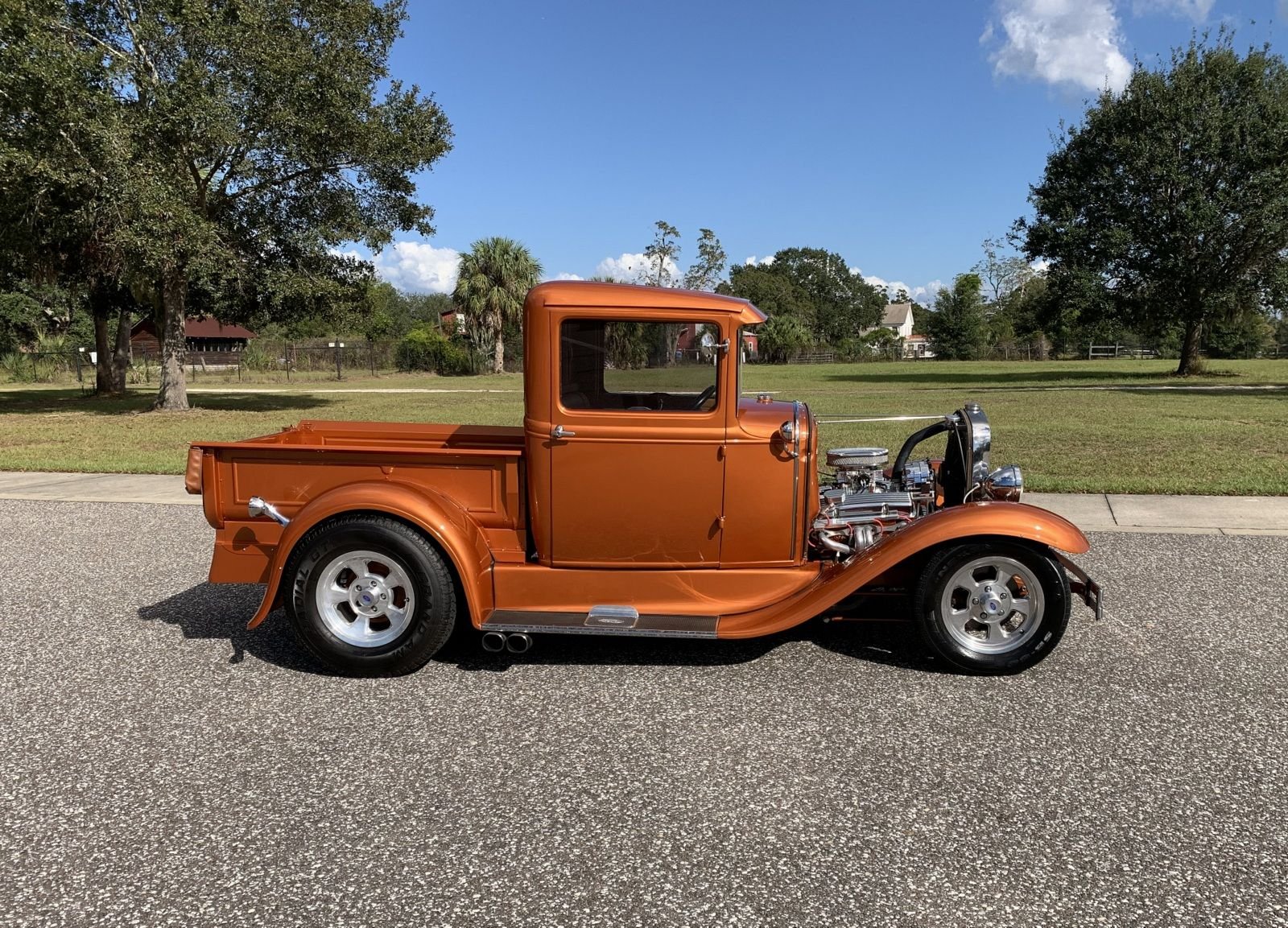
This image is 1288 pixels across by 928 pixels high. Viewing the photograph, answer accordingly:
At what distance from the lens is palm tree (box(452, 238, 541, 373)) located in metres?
45.9

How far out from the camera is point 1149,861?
2.64m

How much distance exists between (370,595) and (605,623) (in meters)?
1.15

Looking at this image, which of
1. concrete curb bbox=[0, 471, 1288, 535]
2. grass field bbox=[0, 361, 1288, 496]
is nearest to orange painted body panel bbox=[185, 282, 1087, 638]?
concrete curb bbox=[0, 471, 1288, 535]

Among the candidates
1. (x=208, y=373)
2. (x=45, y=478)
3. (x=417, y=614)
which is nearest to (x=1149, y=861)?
(x=417, y=614)

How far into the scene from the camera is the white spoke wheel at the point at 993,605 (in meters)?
3.95

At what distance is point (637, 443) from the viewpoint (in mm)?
4020

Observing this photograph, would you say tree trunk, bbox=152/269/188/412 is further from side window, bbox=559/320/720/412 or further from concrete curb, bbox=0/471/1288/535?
side window, bbox=559/320/720/412

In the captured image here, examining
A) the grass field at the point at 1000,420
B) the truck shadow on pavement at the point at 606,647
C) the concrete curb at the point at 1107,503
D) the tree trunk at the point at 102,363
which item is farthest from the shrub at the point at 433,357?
the truck shadow on pavement at the point at 606,647

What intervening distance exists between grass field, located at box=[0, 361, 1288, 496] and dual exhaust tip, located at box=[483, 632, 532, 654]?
659 cm

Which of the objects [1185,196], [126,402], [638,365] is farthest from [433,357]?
[638,365]

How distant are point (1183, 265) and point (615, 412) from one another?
93.5ft

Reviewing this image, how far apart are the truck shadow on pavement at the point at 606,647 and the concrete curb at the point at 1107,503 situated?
142 inches

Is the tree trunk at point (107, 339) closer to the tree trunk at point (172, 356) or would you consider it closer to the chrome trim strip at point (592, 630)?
the tree trunk at point (172, 356)

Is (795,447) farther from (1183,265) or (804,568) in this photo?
(1183,265)
